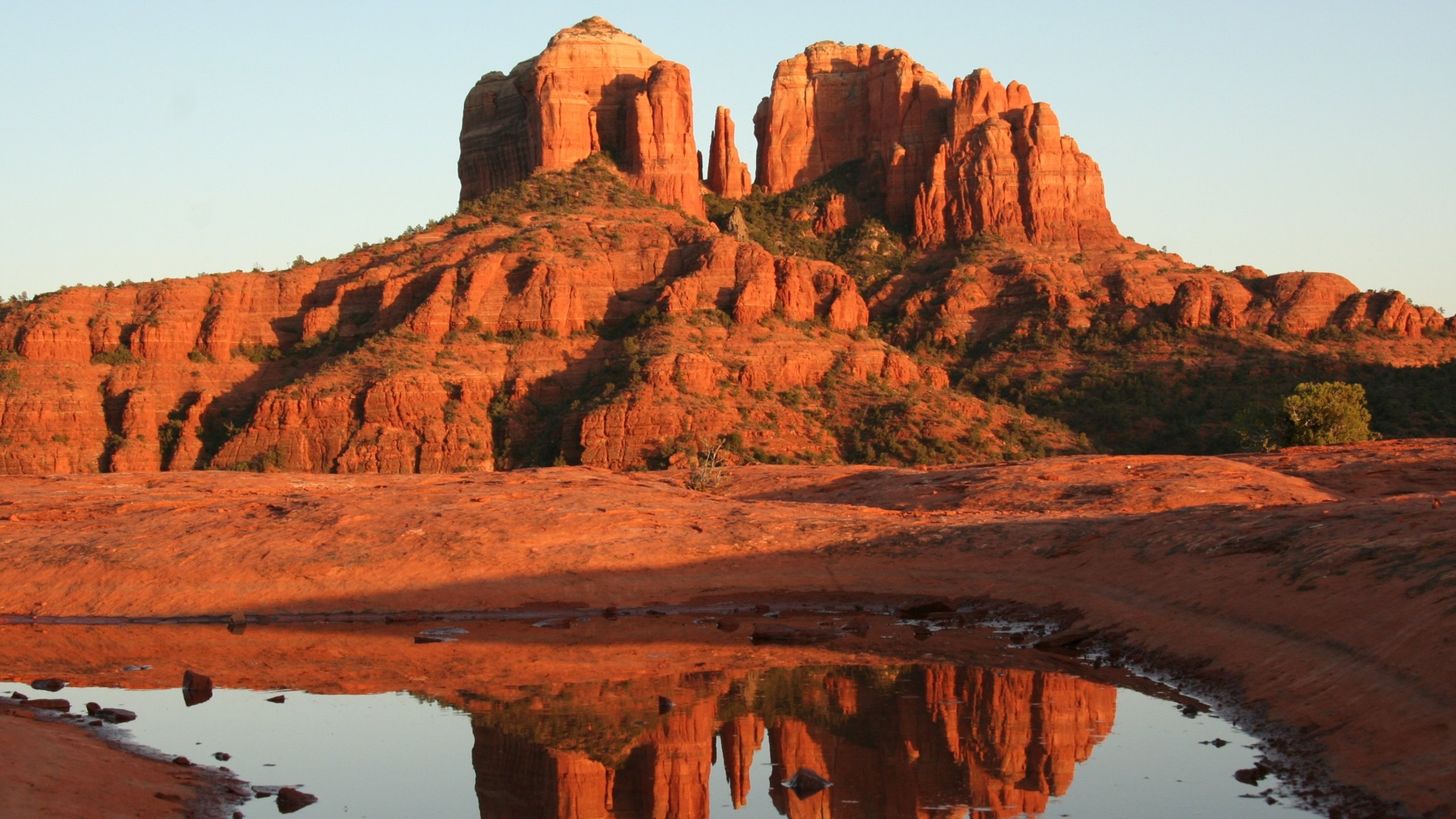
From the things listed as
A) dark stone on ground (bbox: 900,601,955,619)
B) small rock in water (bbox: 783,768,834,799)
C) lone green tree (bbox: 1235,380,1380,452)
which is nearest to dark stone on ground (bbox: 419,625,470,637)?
dark stone on ground (bbox: 900,601,955,619)

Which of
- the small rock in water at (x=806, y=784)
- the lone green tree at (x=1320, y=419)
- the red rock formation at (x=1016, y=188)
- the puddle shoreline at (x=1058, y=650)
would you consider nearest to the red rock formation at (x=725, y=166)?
the red rock formation at (x=1016, y=188)

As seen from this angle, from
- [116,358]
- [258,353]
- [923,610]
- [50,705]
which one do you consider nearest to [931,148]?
[258,353]

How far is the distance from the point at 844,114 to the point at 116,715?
94270 millimetres

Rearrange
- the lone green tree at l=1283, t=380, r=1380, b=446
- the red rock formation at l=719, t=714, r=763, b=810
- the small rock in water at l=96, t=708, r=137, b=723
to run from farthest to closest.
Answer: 1. the lone green tree at l=1283, t=380, r=1380, b=446
2. the small rock in water at l=96, t=708, r=137, b=723
3. the red rock formation at l=719, t=714, r=763, b=810

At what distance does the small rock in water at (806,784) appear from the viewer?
582 inches

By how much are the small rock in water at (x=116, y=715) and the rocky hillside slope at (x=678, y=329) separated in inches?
1779

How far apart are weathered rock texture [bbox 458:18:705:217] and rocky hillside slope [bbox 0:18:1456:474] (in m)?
0.22

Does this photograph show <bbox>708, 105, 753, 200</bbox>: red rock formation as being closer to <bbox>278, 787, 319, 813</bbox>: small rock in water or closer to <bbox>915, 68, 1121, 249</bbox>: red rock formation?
<bbox>915, 68, 1121, 249</bbox>: red rock formation

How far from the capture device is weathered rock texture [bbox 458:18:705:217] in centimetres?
9356

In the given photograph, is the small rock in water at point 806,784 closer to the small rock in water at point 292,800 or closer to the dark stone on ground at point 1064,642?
the small rock in water at point 292,800

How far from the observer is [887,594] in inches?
1093

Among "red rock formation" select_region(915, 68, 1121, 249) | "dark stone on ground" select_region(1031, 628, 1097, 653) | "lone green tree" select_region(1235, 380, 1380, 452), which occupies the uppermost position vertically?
"red rock formation" select_region(915, 68, 1121, 249)

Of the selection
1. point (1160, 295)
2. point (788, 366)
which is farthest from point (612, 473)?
point (1160, 295)

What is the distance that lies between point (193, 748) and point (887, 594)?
14431 mm
